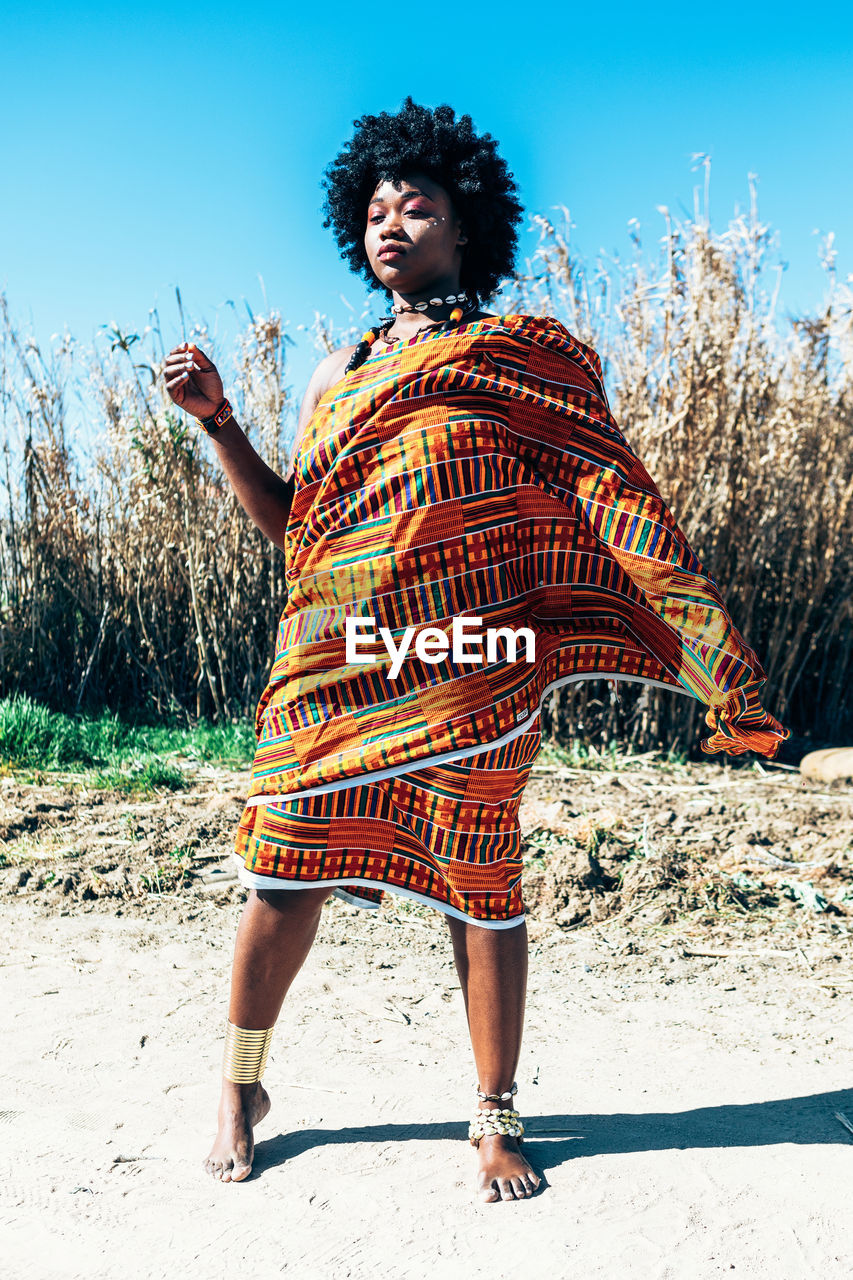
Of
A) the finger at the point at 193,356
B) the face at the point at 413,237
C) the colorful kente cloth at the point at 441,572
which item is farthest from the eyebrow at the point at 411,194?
the finger at the point at 193,356

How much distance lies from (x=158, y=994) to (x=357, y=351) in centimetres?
160

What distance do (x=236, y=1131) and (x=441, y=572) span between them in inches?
39.9

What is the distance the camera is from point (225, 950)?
2785mm

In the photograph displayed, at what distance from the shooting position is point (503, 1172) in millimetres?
1686

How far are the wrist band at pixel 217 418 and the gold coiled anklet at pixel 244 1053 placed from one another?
1.05m

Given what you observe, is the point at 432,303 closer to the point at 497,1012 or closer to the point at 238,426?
the point at 238,426

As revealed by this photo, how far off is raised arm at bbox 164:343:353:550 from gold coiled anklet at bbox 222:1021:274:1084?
2.79 feet

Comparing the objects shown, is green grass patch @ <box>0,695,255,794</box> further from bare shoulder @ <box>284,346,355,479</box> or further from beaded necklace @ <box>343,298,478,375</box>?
beaded necklace @ <box>343,298,478,375</box>

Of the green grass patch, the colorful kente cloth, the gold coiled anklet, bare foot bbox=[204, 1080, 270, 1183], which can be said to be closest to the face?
the colorful kente cloth

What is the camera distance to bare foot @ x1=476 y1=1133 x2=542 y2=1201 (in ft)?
5.46

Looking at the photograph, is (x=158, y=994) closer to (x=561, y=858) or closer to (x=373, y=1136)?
(x=373, y=1136)

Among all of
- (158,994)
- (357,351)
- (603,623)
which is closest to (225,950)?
(158,994)

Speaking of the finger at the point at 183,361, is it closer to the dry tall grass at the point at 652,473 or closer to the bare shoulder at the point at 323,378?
the bare shoulder at the point at 323,378

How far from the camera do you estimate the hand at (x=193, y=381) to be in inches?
70.3
